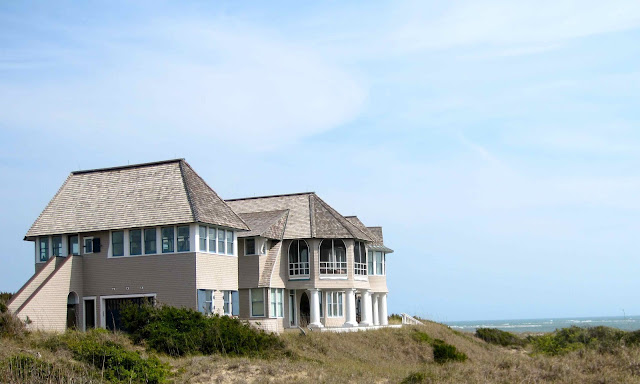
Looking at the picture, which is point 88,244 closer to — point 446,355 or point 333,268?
point 333,268

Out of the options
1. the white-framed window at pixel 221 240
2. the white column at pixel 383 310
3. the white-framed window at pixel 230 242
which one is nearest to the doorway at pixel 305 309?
the white column at pixel 383 310

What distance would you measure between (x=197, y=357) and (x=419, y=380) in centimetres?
864

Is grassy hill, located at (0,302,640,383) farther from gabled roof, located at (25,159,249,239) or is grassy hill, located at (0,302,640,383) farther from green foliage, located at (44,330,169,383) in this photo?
gabled roof, located at (25,159,249,239)

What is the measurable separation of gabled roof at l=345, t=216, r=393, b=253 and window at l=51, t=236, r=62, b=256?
2051 centimetres

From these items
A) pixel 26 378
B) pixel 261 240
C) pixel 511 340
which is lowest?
pixel 511 340

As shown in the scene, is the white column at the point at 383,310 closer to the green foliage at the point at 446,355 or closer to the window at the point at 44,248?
the green foliage at the point at 446,355

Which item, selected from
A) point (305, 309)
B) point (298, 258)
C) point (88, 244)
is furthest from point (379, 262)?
point (88, 244)

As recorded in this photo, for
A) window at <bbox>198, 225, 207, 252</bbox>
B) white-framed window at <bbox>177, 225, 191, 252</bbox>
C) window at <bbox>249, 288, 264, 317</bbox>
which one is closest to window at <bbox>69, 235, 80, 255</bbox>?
white-framed window at <bbox>177, 225, 191, 252</bbox>

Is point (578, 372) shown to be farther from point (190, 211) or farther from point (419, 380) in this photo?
point (190, 211)

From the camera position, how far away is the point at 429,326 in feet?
191

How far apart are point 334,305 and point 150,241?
15080 millimetres

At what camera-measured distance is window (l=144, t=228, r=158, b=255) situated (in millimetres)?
39000

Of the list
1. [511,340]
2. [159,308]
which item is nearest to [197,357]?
[159,308]

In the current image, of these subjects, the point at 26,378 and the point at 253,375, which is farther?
the point at 253,375
